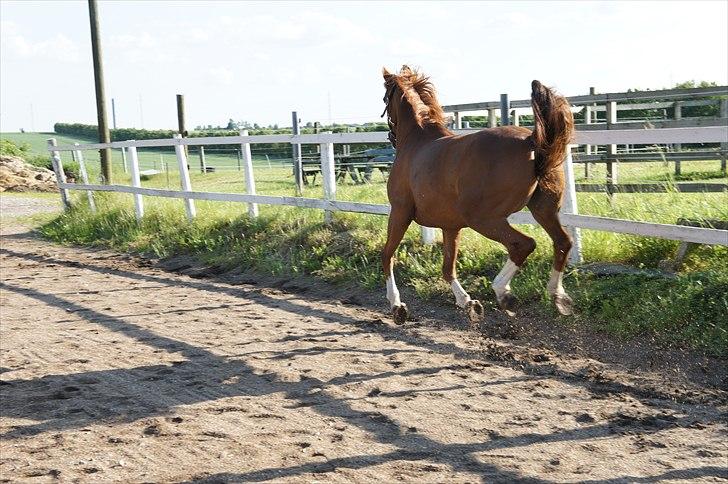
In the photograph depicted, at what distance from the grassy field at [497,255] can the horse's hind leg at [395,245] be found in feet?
3.27

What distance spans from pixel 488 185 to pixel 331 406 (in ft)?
6.62

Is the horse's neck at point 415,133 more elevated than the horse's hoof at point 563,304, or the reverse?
the horse's neck at point 415,133

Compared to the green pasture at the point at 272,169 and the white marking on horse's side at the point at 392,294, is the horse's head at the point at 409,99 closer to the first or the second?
the white marking on horse's side at the point at 392,294

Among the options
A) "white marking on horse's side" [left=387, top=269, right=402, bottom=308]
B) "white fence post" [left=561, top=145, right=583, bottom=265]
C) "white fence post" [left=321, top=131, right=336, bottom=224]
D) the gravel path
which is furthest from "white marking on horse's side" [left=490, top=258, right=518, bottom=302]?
the gravel path

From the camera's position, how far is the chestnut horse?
6.08m

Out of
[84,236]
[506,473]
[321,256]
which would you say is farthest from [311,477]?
[84,236]

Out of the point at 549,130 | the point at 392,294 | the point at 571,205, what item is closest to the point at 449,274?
the point at 392,294

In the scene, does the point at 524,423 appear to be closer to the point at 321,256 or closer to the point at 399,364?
the point at 399,364

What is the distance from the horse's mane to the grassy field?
1.68 meters

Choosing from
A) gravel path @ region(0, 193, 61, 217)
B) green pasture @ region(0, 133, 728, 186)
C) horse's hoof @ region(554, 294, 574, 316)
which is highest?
green pasture @ region(0, 133, 728, 186)

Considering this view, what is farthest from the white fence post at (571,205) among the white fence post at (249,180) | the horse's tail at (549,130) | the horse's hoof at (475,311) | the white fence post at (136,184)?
the white fence post at (136,184)

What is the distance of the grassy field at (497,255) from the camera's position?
6.56m

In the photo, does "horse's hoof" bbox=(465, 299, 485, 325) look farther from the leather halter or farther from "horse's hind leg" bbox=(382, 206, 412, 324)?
the leather halter

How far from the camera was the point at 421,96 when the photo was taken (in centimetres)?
800
